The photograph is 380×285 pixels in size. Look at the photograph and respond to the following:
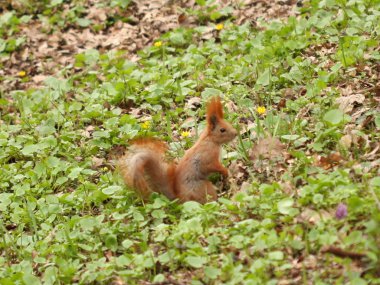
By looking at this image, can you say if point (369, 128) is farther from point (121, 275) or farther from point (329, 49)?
point (121, 275)

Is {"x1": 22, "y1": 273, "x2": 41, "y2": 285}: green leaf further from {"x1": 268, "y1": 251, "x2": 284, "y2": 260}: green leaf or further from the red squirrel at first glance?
{"x1": 268, "y1": 251, "x2": 284, "y2": 260}: green leaf

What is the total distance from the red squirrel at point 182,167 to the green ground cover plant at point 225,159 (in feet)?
0.40

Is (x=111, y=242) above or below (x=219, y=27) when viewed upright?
below

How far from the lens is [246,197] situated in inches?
198

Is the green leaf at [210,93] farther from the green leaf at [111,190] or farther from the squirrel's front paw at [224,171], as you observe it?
the green leaf at [111,190]

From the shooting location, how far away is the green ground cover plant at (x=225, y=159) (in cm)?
457

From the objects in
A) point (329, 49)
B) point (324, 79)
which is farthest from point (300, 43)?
point (324, 79)

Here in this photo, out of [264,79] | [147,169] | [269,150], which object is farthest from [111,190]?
[264,79]

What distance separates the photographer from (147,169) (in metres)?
5.29

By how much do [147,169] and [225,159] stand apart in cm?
90

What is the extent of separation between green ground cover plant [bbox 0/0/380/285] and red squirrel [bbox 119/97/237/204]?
12cm

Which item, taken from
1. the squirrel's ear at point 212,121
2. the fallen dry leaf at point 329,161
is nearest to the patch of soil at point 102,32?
the squirrel's ear at point 212,121

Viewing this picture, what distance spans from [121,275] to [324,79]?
9.28 feet

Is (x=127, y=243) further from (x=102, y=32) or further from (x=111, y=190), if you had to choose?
(x=102, y=32)
